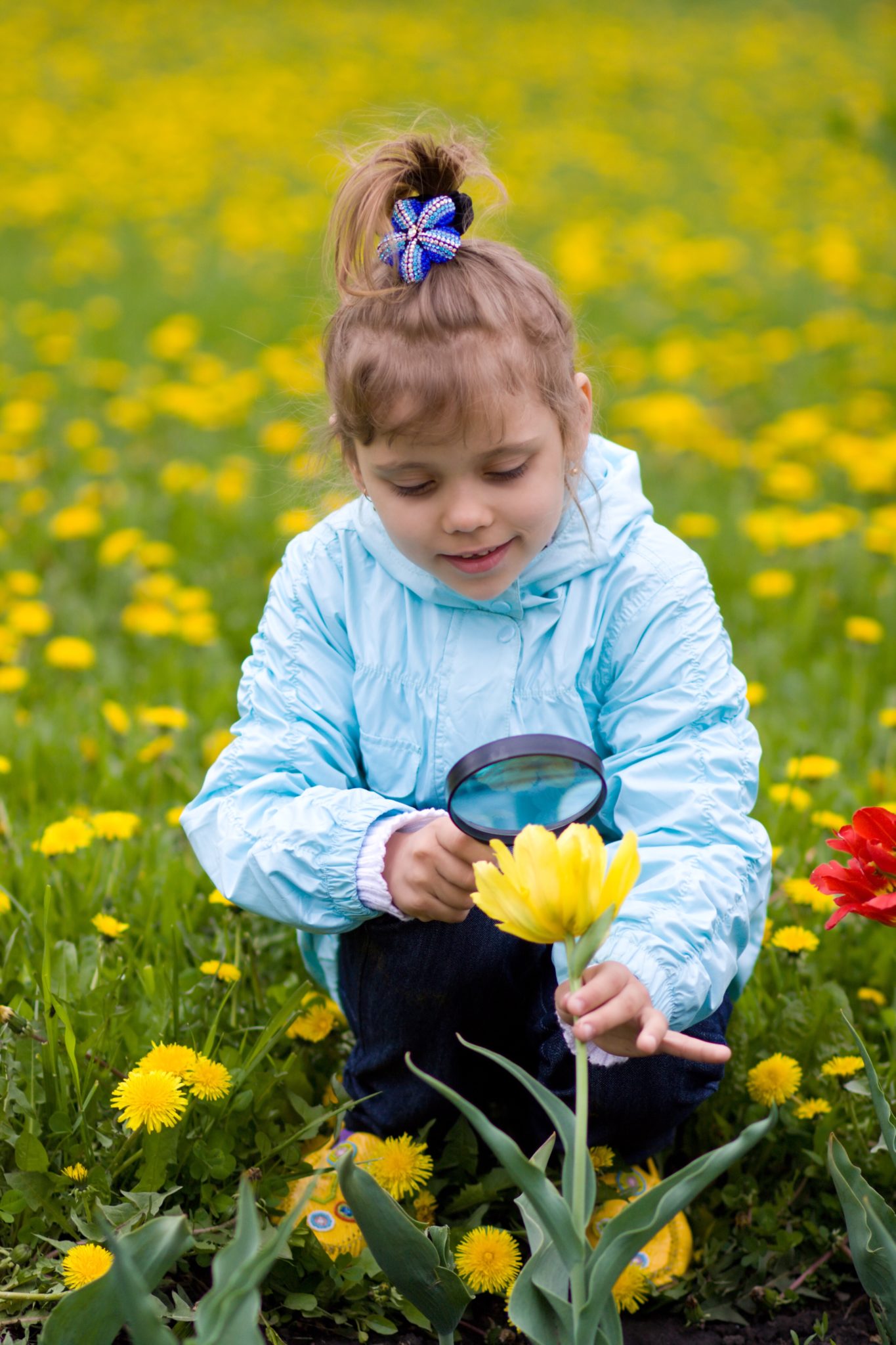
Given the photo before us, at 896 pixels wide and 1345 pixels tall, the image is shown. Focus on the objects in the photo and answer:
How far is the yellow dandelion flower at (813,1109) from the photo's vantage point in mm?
1544

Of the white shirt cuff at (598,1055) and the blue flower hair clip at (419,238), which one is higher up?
the blue flower hair clip at (419,238)

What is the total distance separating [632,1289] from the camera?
4.63 ft

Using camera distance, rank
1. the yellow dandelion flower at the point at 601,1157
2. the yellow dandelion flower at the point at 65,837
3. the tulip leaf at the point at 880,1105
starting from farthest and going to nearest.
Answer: the yellow dandelion flower at the point at 65,837 < the yellow dandelion flower at the point at 601,1157 < the tulip leaf at the point at 880,1105

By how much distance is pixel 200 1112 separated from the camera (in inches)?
57.2

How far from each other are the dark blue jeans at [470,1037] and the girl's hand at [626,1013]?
291mm

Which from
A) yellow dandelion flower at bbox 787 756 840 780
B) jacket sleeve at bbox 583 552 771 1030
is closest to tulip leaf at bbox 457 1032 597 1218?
jacket sleeve at bbox 583 552 771 1030

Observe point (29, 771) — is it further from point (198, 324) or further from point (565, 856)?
point (198, 324)

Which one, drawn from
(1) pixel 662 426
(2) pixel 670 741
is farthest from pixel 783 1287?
(1) pixel 662 426

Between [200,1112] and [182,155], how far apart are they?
6979 mm

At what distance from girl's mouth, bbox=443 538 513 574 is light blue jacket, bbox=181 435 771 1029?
8 cm

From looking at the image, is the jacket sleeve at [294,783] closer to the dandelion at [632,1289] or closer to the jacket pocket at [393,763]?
the jacket pocket at [393,763]

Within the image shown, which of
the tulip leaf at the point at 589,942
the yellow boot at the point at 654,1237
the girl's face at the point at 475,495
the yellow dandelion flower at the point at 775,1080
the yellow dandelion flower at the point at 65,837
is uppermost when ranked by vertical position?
the girl's face at the point at 475,495

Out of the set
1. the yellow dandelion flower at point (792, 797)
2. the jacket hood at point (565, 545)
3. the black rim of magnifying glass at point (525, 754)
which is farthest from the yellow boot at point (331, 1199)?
the yellow dandelion flower at point (792, 797)

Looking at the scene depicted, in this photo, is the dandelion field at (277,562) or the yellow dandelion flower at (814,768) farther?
the yellow dandelion flower at (814,768)
